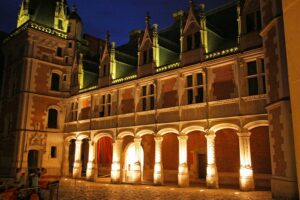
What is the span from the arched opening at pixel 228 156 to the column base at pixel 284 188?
6943 mm

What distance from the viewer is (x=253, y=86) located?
14953 mm

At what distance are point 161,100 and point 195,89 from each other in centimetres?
271

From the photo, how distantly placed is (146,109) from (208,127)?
5.23 metres

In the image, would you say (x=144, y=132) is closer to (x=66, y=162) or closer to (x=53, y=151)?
(x=66, y=162)

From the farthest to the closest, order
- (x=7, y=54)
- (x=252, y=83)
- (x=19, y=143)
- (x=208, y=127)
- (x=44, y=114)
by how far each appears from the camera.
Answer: (x=7, y=54), (x=44, y=114), (x=19, y=143), (x=208, y=127), (x=252, y=83)

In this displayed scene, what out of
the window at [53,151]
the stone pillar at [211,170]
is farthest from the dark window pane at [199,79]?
the window at [53,151]

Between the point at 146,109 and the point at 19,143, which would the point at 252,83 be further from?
the point at 19,143

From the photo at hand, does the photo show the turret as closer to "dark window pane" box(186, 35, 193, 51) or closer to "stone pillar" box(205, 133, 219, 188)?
"dark window pane" box(186, 35, 193, 51)

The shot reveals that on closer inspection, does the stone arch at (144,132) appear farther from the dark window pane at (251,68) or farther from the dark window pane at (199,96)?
the dark window pane at (251,68)

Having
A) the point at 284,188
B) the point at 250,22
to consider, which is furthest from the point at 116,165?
the point at 250,22

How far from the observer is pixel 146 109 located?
64.5 ft

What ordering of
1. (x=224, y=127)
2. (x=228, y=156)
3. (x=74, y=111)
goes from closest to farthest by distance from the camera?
(x=224, y=127)
(x=228, y=156)
(x=74, y=111)

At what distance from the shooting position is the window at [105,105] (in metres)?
22.7

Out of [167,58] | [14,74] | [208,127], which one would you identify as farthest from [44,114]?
[208,127]
